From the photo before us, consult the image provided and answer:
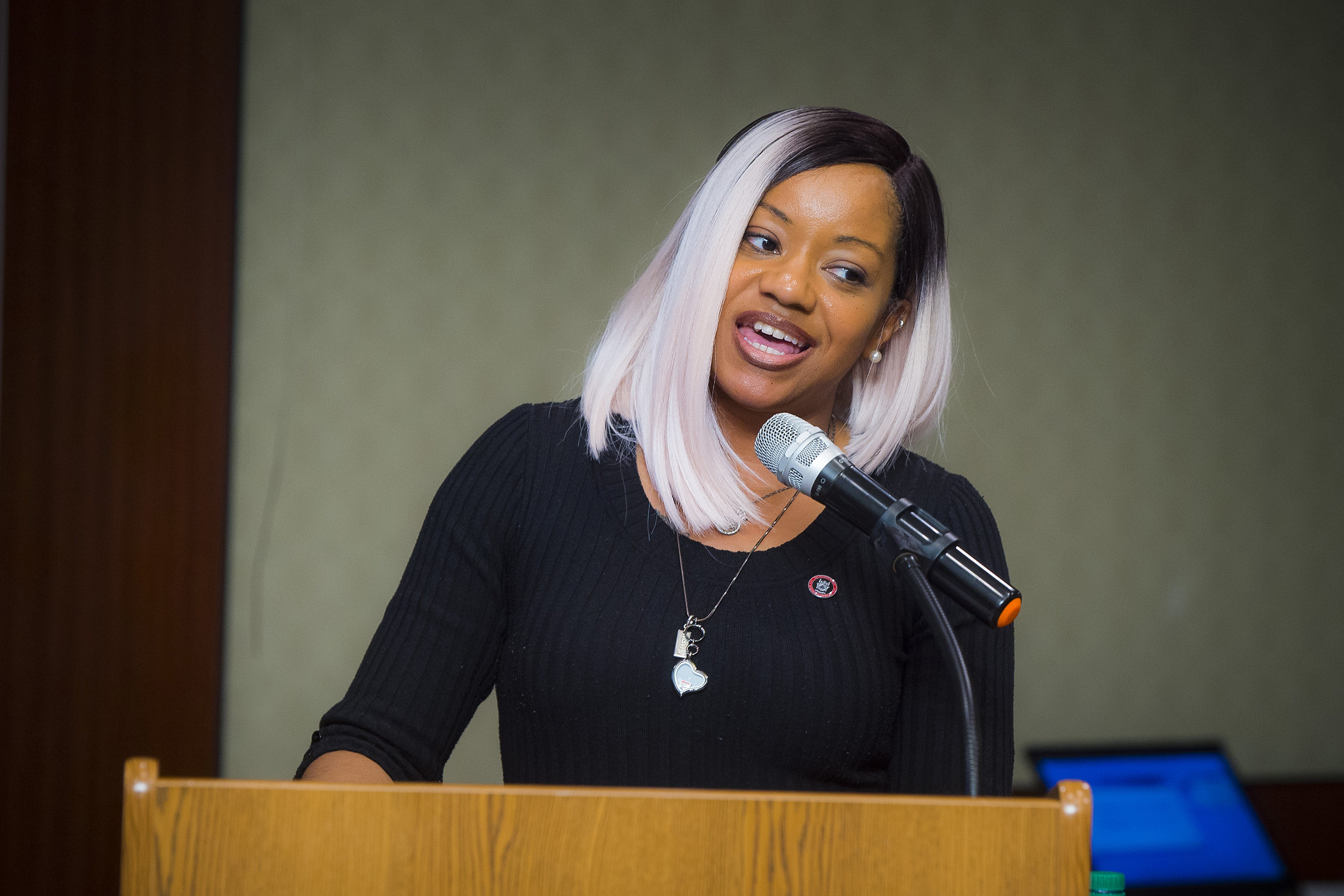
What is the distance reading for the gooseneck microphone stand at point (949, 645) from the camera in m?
0.79

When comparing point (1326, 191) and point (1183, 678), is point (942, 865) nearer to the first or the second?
point (1183, 678)

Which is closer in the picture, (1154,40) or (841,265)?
(841,265)

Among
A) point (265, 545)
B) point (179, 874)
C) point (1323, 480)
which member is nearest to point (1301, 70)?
point (1323, 480)

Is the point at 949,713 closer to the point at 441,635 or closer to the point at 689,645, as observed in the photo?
the point at 689,645

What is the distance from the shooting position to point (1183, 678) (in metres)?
2.83

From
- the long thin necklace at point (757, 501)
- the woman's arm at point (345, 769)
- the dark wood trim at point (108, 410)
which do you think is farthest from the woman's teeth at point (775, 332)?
the dark wood trim at point (108, 410)

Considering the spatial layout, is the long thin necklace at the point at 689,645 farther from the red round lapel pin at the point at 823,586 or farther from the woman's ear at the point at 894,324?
the woman's ear at the point at 894,324

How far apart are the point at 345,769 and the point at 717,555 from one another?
47 cm

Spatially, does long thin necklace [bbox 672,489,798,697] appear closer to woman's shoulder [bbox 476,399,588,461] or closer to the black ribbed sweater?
the black ribbed sweater

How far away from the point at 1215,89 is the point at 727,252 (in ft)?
7.28

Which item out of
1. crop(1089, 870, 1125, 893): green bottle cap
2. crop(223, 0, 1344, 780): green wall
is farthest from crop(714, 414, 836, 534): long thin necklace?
crop(223, 0, 1344, 780): green wall

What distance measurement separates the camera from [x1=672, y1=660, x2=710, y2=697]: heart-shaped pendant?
1175 millimetres

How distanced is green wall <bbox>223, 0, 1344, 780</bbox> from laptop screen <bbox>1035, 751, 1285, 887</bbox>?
0.29m

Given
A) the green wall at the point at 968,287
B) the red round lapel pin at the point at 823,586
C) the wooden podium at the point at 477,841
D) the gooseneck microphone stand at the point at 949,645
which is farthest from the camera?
the green wall at the point at 968,287
